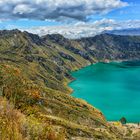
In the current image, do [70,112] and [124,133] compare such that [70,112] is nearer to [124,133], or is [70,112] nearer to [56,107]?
[56,107]

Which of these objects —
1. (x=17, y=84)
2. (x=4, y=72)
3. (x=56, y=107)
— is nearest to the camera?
(x=17, y=84)

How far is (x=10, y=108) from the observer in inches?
606

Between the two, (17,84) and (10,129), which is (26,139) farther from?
(17,84)

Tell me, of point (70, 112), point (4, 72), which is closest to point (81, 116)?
point (70, 112)

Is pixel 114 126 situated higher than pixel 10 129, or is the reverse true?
pixel 114 126

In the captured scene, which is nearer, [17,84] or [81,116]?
[17,84]

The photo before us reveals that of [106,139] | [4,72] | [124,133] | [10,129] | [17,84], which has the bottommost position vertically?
[10,129]

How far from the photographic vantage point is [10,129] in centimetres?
1273

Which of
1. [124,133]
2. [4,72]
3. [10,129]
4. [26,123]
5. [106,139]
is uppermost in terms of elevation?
[124,133]

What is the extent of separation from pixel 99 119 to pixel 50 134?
18343 cm

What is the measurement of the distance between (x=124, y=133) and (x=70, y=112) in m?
35.8

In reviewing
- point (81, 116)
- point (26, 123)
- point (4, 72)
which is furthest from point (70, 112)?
point (26, 123)

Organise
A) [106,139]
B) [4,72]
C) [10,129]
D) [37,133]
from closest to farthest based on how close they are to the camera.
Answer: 1. [10,129]
2. [37,133]
3. [4,72]
4. [106,139]

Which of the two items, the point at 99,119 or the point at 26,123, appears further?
the point at 99,119
